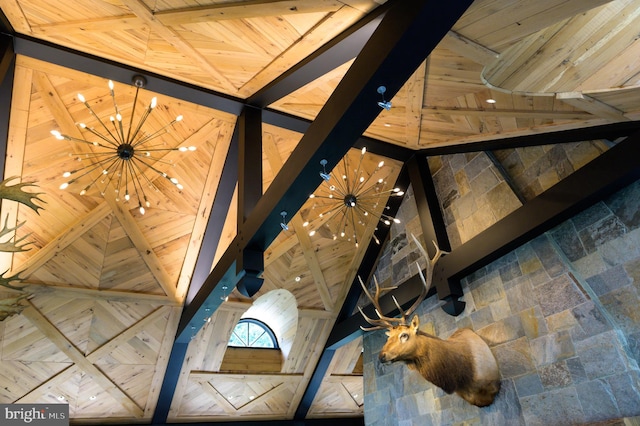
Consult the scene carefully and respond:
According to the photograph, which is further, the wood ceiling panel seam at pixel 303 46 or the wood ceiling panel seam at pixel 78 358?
the wood ceiling panel seam at pixel 78 358

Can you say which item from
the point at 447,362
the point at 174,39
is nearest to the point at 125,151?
the point at 174,39

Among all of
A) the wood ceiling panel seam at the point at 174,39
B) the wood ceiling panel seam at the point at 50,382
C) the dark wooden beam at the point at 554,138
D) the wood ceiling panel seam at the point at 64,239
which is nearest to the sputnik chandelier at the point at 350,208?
the dark wooden beam at the point at 554,138

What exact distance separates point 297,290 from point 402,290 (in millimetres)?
2328

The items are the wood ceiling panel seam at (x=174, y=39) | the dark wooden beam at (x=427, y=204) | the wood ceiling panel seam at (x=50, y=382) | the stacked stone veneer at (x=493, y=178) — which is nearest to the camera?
the wood ceiling panel seam at (x=174, y=39)

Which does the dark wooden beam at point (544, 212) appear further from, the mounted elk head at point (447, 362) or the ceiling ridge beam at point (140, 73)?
the ceiling ridge beam at point (140, 73)

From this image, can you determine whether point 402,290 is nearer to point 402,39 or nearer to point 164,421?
point 402,39

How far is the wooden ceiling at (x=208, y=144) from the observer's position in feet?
11.8

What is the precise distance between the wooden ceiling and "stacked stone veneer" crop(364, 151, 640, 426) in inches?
44.4

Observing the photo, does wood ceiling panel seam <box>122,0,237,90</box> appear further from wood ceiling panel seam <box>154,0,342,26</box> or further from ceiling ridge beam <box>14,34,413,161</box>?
ceiling ridge beam <box>14,34,413,161</box>

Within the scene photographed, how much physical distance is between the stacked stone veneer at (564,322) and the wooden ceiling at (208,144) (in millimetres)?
1127

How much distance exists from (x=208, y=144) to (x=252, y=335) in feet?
16.0

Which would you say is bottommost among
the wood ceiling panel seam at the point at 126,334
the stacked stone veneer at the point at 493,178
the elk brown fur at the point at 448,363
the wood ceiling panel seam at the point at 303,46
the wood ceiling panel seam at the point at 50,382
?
the elk brown fur at the point at 448,363

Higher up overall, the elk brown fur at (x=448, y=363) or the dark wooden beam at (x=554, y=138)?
the dark wooden beam at (x=554, y=138)

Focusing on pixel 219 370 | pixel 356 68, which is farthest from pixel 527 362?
pixel 219 370
